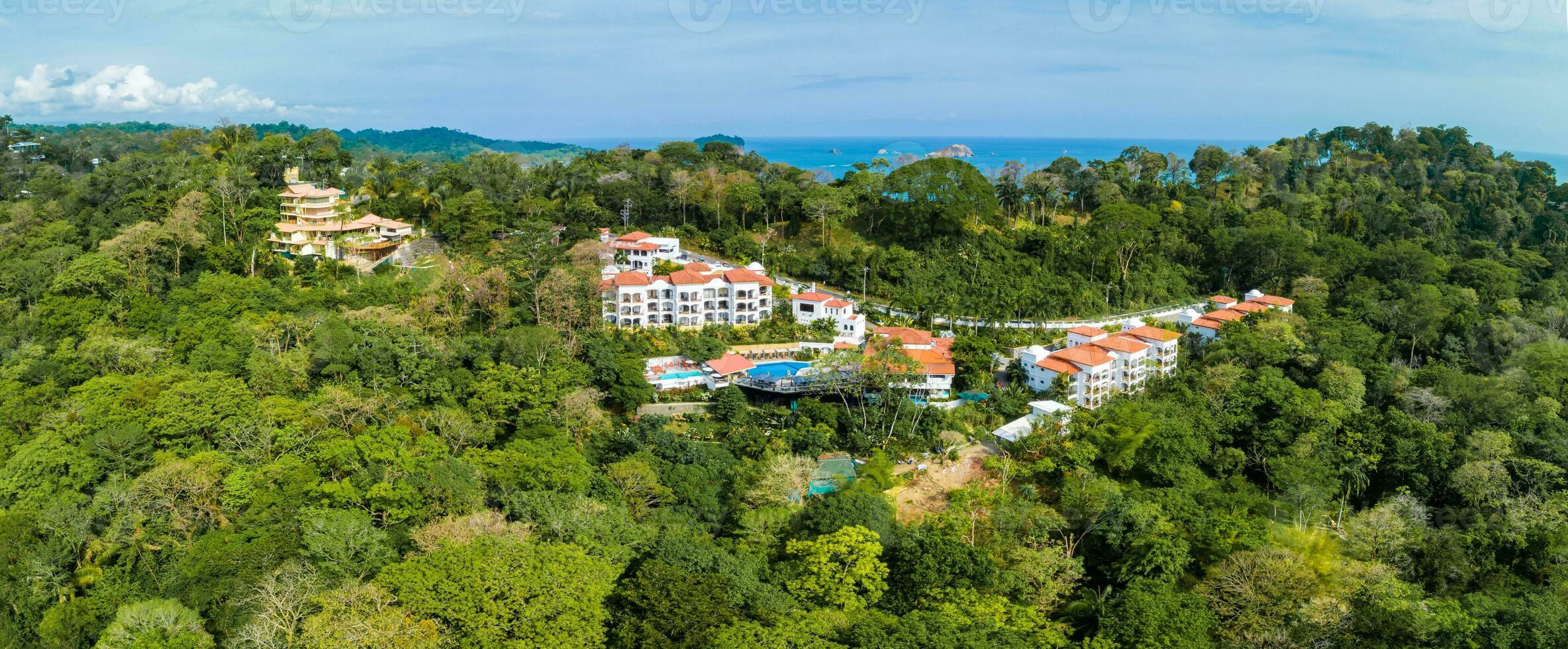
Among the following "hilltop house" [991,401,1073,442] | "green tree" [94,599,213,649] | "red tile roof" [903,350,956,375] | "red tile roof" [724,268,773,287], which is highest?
"red tile roof" [724,268,773,287]

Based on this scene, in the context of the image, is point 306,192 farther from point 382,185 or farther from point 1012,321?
point 1012,321

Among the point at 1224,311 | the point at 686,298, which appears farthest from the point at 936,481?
the point at 1224,311

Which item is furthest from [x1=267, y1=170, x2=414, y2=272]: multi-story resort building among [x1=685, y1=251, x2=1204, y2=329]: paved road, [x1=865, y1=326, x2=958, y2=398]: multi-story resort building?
[x1=865, y1=326, x2=958, y2=398]: multi-story resort building

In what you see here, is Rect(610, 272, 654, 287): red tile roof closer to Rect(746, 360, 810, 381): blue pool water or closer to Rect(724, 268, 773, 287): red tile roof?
Rect(724, 268, 773, 287): red tile roof

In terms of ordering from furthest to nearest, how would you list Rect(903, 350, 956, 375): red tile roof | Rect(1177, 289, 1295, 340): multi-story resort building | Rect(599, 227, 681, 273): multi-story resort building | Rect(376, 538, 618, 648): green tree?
Rect(599, 227, 681, 273): multi-story resort building → Rect(1177, 289, 1295, 340): multi-story resort building → Rect(903, 350, 956, 375): red tile roof → Rect(376, 538, 618, 648): green tree

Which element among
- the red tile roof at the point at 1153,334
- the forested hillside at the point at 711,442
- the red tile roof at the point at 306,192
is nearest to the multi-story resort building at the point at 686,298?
the forested hillside at the point at 711,442

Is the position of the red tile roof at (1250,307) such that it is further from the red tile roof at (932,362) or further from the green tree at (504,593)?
the green tree at (504,593)
